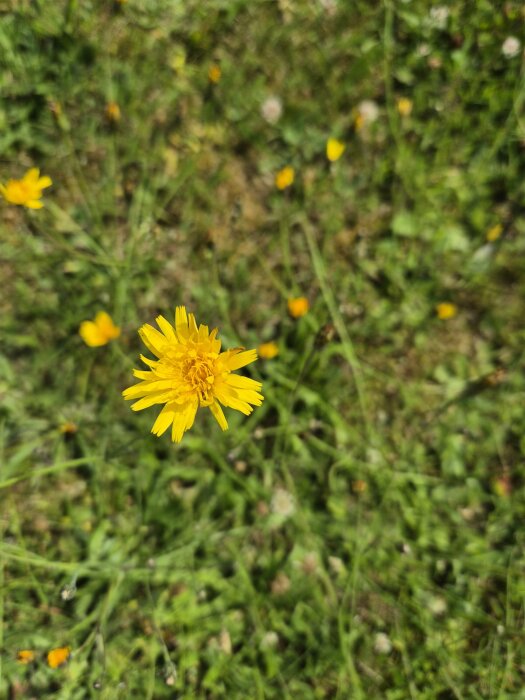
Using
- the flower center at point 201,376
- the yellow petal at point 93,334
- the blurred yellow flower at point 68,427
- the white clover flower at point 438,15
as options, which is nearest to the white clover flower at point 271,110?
the white clover flower at point 438,15

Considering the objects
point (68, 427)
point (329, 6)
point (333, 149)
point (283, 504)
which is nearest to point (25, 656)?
point (68, 427)

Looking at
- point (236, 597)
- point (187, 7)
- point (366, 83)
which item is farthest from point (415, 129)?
point (236, 597)

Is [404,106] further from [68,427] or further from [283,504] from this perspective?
[68,427]

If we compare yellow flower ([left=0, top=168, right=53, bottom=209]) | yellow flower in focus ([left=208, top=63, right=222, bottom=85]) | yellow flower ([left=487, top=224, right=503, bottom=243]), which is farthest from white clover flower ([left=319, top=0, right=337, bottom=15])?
yellow flower ([left=0, top=168, right=53, bottom=209])

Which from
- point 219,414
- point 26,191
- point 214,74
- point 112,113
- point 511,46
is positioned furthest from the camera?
point 511,46

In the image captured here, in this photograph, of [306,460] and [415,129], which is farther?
[415,129]

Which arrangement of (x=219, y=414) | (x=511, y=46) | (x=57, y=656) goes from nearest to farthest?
(x=219, y=414) → (x=57, y=656) → (x=511, y=46)

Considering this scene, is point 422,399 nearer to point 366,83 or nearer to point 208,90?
point 366,83
